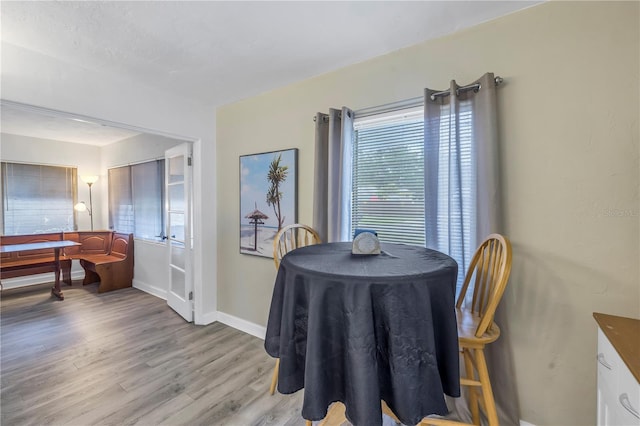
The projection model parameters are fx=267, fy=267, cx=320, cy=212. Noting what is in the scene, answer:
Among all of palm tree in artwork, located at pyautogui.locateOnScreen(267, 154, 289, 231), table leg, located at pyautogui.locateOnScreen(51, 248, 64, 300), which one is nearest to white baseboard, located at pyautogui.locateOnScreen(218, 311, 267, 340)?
palm tree in artwork, located at pyautogui.locateOnScreen(267, 154, 289, 231)

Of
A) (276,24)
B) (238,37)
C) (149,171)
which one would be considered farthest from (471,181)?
(149,171)

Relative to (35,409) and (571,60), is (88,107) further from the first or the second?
(571,60)

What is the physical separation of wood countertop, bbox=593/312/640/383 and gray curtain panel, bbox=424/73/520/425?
450mm

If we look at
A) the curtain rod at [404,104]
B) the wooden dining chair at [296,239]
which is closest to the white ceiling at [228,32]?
the curtain rod at [404,104]

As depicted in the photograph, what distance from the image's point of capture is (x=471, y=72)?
64.6 inches

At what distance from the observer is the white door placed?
118 inches

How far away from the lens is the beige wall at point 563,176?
1.29 metres

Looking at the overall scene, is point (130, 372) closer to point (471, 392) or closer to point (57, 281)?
point (471, 392)

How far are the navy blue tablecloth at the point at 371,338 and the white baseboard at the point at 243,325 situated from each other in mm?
1636

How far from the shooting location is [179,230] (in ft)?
10.5

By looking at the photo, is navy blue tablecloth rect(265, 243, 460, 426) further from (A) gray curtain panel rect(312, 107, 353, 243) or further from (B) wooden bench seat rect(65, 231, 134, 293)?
(B) wooden bench seat rect(65, 231, 134, 293)

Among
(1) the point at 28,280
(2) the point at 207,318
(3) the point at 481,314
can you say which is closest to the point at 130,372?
(2) the point at 207,318

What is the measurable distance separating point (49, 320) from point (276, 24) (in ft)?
12.8

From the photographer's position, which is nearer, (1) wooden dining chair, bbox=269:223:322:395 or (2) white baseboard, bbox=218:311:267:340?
(1) wooden dining chair, bbox=269:223:322:395
